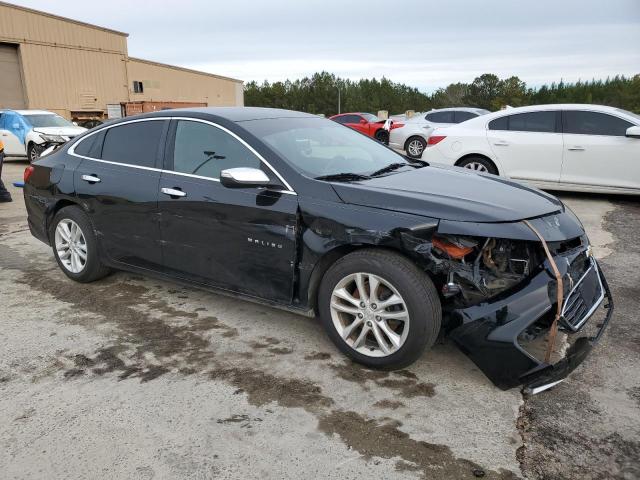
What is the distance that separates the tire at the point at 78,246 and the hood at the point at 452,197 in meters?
2.43

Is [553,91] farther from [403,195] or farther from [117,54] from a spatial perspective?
[403,195]

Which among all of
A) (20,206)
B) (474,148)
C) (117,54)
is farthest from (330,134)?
(117,54)

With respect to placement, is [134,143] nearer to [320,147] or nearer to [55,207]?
[55,207]

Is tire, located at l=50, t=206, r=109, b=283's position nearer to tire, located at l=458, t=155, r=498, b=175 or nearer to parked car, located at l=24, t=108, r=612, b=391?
parked car, located at l=24, t=108, r=612, b=391

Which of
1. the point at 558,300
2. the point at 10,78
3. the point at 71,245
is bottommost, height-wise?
the point at 71,245

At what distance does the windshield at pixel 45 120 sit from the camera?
14421 millimetres

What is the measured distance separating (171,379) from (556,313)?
2199mm

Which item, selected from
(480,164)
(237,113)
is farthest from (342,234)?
(480,164)

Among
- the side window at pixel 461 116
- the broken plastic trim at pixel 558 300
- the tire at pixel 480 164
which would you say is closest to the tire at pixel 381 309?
the broken plastic trim at pixel 558 300

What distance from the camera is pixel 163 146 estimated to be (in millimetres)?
4094

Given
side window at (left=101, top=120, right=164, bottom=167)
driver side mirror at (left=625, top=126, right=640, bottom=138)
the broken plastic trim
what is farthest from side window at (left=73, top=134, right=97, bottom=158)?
driver side mirror at (left=625, top=126, right=640, bottom=138)

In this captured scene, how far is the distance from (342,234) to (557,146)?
6.16 m

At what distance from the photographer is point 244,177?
3363 millimetres

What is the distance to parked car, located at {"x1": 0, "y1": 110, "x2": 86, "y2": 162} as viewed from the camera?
1369 centimetres
